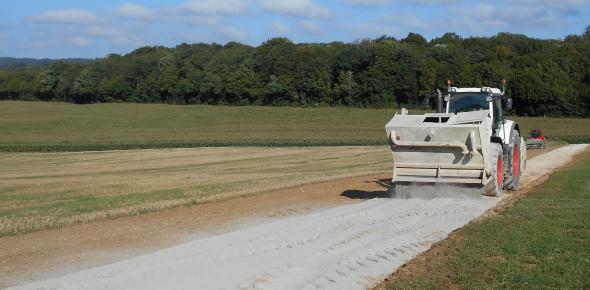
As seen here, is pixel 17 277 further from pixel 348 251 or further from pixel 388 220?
pixel 388 220

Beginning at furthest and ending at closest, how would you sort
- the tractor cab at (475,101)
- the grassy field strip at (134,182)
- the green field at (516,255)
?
the tractor cab at (475,101)
the grassy field strip at (134,182)
the green field at (516,255)

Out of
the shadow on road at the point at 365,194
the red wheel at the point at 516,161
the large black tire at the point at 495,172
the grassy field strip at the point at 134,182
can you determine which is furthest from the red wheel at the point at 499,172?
the grassy field strip at the point at 134,182

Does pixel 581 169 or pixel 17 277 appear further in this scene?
pixel 581 169

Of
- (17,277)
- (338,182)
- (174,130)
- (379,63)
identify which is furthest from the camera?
(379,63)

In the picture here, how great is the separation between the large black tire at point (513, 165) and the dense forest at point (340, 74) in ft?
182

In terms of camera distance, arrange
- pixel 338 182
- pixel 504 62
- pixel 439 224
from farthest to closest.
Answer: pixel 504 62, pixel 338 182, pixel 439 224

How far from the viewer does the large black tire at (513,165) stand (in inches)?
728

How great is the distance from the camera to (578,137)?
59.2m

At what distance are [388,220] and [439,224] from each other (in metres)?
0.89

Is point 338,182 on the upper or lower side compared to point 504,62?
lower

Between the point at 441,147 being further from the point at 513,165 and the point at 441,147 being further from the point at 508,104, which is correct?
the point at 513,165

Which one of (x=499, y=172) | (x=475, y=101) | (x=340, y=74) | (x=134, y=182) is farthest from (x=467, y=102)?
(x=340, y=74)

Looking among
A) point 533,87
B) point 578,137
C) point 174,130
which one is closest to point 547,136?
point 578,137

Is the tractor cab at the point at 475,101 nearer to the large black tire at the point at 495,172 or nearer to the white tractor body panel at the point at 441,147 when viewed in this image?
the large black tire at the point at 495,172
